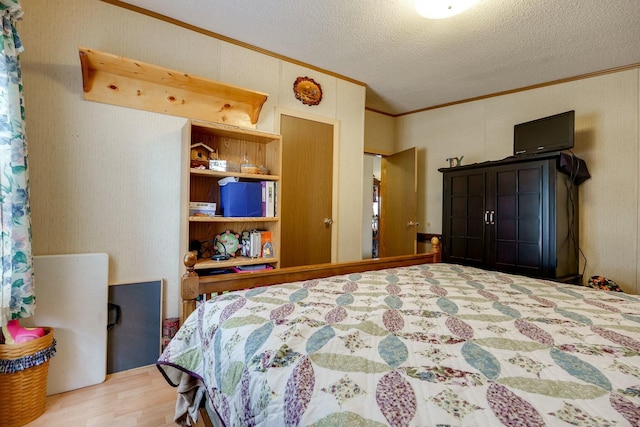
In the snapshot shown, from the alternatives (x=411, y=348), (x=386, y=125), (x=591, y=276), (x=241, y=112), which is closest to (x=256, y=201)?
(x=241, y=112)

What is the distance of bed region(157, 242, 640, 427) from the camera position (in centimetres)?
64

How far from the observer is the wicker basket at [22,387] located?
1570 millimetres

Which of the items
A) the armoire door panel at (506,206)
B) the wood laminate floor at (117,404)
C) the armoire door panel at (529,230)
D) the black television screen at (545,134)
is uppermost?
the black television screen at (545,134)

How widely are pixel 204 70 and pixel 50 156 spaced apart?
4.10 ft

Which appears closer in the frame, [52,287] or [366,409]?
[366,409]

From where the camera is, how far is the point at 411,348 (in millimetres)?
906

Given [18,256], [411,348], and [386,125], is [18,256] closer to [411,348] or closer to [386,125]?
[411,348]

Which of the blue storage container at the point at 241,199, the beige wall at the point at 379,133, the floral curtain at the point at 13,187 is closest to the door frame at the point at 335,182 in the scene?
the blue storage container at the point at 241,199

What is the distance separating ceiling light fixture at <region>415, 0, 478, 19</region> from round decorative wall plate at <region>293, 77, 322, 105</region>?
122cm

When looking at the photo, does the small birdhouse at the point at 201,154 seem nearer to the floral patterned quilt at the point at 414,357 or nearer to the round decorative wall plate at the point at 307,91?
the round decorative wall plate at the point at 307,91

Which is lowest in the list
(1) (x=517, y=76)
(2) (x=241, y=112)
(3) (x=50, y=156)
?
(3) (x=50, y=156)

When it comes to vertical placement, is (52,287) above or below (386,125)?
below

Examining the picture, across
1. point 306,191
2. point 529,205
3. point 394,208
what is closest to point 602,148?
point 529,205

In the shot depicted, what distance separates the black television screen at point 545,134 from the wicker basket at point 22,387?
4.20m
